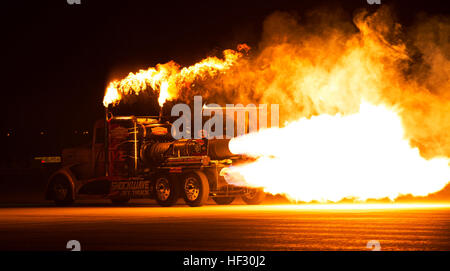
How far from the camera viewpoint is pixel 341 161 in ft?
90.8

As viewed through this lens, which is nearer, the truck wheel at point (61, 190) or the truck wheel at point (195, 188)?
the truck wheel at point (195, 188)

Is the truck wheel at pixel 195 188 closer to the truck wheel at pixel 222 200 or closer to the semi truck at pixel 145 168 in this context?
the semi truck at pixel 145 168

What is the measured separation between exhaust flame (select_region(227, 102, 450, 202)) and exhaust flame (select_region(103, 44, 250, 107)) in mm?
4954

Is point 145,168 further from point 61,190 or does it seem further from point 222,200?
point 61,190

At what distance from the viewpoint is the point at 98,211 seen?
26031 millimetres

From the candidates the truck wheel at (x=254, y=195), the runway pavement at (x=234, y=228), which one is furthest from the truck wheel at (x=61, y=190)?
the truck wheel at (x=254, y=195)

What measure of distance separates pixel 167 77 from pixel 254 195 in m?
7.02

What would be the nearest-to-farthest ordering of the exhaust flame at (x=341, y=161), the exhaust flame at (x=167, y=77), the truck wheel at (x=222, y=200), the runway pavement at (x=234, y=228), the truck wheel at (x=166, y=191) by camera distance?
the runway pavement at (x=234, y=228) < the exhaust flame at (x=341, y=161) < the truck wheel at (x=166, y=191) < the truck wheel at (x=222, y=200) < the exhaust flame at (x=167, y=77)

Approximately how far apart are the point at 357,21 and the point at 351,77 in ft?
6.52

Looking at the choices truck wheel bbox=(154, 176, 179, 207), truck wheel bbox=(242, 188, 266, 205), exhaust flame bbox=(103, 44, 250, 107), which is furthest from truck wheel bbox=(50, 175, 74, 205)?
truck wheel bbox=(242, 188, 266, 205)

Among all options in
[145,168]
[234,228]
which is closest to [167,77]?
[145,168]

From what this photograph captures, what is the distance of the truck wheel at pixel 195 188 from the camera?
26.8 meters

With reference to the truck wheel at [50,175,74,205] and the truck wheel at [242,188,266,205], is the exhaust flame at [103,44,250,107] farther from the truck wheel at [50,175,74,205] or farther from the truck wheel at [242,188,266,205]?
the truck wheel at [242,188,266,205]
